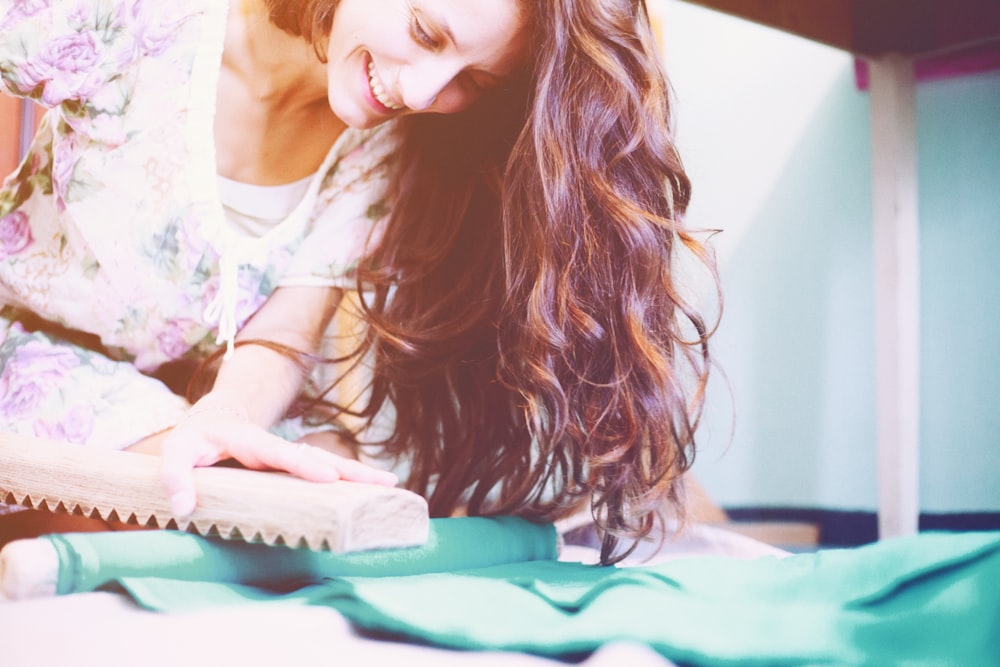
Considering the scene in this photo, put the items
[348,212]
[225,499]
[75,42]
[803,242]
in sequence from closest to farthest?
[225,499]
[75,42]
[348,212]
[803,242]

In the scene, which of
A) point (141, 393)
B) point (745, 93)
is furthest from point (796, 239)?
point (141, 393)

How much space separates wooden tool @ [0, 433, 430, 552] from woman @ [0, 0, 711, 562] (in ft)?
0.35

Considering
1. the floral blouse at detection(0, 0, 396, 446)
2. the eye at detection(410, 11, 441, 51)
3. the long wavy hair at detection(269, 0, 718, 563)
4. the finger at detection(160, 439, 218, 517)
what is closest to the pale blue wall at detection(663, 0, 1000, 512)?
the long wavy hair at detection(269, 0, 718, 563)

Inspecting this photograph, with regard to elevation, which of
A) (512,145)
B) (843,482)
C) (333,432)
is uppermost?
(512,145)

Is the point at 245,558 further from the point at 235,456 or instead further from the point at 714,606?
the point at 714,606

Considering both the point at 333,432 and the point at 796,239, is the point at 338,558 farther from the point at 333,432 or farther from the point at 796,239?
the point at 796,239

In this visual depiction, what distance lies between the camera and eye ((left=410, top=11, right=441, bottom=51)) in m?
0.67

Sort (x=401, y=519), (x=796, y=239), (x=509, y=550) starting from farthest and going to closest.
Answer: (x=796, y=239) → (x=509, y=550) → (x=401, y=519)

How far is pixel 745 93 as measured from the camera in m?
1.25

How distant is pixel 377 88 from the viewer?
0.70m

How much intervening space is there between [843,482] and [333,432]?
0.65m

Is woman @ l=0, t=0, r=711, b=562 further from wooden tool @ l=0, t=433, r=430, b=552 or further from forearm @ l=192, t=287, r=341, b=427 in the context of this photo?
wooden tool @ l=0, t=433, r=430, b=552

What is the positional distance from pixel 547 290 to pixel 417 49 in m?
0.20

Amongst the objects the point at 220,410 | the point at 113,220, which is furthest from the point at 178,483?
the point at 113,220
